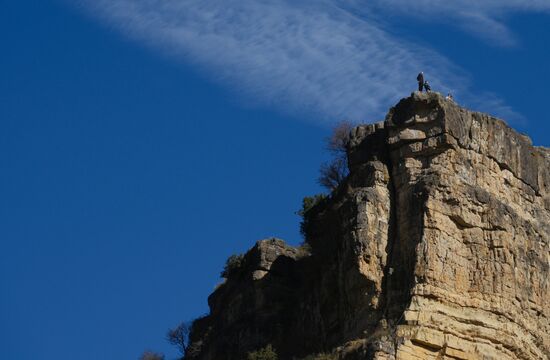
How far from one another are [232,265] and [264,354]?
10.0 metres

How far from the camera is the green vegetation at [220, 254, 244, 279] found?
8053cm

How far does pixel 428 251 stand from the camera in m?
66.1

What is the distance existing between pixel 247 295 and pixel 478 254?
13.8 m

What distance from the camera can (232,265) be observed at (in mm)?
81125

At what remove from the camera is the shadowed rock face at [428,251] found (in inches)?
2569

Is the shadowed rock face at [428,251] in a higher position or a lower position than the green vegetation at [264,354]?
higher

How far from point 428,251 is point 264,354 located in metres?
9.44

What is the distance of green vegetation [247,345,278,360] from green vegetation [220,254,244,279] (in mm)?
8575

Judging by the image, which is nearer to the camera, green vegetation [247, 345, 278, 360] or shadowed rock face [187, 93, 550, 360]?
shadowed rock face [187, 93, 550, 360]

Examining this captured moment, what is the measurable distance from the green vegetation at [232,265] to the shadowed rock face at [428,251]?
543 centimetres

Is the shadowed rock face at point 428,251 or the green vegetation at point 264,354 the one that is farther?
the green vegetation at point 264,354

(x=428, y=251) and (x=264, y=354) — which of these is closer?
(x=428, y=251)

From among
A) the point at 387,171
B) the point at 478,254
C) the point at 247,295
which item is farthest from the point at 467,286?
the point at 247,295

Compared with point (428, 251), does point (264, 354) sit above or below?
below
